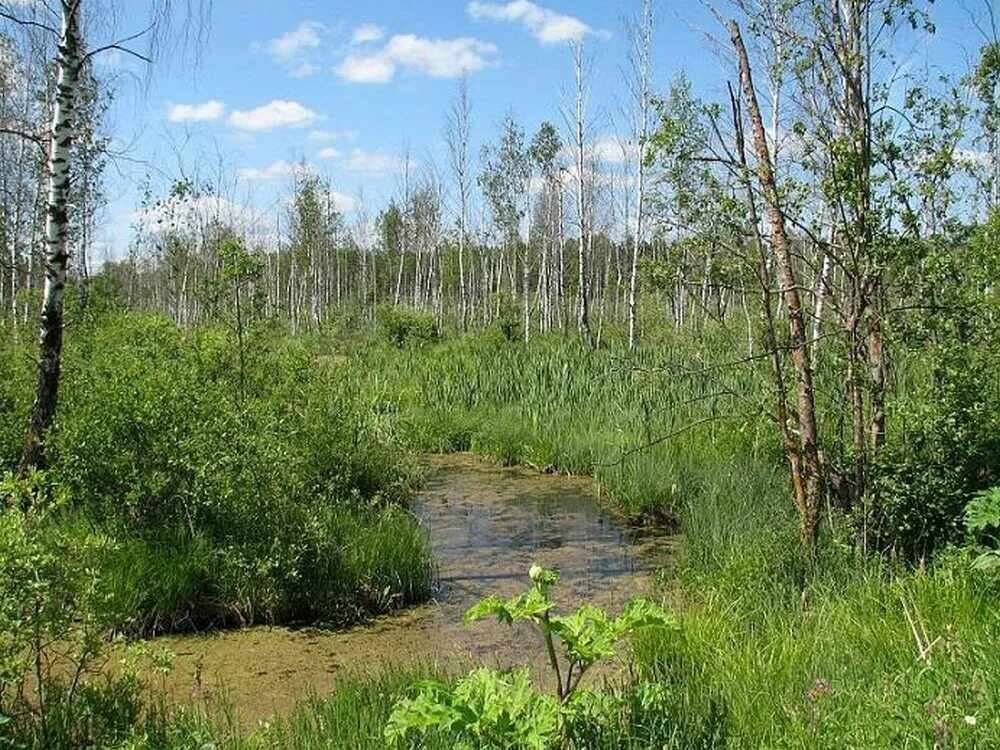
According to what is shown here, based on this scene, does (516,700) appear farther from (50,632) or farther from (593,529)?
(593,529)

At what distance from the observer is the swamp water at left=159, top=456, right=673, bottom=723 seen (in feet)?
16.4

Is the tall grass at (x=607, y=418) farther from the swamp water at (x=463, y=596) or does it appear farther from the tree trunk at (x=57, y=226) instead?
the tree trunk at (x=57, y=226)

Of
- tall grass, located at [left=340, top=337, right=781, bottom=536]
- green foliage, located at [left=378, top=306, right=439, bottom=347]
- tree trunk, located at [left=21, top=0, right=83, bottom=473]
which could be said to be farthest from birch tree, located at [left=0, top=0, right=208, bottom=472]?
green foliage, located at [left=378, top=306, right=439, bottom=347]

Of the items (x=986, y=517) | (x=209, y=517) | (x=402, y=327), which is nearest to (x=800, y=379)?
(x=986, y=517)

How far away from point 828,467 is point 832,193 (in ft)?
5.61

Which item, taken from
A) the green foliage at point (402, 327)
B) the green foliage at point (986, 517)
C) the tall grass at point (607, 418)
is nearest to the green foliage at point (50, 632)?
the tall grass at point (607, 418)

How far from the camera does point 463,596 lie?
660cm

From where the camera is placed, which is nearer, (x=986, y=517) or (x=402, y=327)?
(x=986, y=517)

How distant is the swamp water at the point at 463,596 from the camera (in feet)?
16.4

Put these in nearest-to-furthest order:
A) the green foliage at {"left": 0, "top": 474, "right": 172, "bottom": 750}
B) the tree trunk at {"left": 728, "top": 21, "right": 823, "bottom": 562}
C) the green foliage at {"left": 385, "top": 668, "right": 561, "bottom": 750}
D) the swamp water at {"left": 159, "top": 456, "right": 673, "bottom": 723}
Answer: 1. the green foliage at {"left": 385, "top": 668, "right": 561, "bottom": 750}
2. the green foliage at {"left": 0, "top": 474, "right": 172, "bottom": 750}
3. the swamp water at {"left": 159, "top": 456, "right": 673, "bottom": 723}
4. the tree trunk at {"left": 728, "top": 21, "right": 823, "bottom": 562}

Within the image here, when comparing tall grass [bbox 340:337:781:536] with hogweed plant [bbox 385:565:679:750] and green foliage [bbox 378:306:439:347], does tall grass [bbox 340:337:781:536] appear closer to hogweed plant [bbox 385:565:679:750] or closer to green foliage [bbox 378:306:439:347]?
hogweed plant [bbox 385:565:679:750]

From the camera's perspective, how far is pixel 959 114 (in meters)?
5.70

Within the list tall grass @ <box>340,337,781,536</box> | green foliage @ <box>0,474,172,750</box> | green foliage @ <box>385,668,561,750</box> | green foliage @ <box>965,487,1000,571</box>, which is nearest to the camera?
green foliage @ <box>385,668,561,750</box>

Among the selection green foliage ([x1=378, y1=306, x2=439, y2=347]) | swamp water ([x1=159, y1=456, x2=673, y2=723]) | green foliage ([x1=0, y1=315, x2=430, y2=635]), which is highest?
green foliage ([x1=378, y1=306, x2=439, y2=347])
